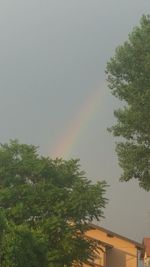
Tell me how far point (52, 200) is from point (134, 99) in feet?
55.1

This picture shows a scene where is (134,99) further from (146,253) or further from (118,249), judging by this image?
(146,253)

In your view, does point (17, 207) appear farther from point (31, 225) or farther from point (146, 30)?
point (146, 30)

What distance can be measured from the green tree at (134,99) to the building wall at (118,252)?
27346mm

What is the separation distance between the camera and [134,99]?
102 ft

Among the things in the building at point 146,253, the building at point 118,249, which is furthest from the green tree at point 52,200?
the building at point 146,253

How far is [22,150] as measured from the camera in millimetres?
49719

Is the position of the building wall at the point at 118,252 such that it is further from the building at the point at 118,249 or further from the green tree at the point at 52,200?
the green tree at the point at 52,200

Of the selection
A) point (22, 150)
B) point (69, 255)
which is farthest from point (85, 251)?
point (22, 150)

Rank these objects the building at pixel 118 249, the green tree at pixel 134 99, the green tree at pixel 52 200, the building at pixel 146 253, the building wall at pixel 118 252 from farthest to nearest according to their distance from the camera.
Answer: the building at pixel 146 253 → the building wall at pixel 118 252 → the building at pixel 118 249 → the green tree at pixel 52 200 → the green tree at pixel 134 99

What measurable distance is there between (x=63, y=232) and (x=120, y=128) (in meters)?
14.7

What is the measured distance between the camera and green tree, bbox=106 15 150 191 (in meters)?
31.1

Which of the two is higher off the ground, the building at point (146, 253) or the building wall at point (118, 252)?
the building at point (146, 253)

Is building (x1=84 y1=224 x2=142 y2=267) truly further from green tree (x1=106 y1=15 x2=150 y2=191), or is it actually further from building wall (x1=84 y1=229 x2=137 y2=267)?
green tree (x1=106 y1=15 x2=150 y2=191)

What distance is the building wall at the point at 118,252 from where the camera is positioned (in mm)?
58469
